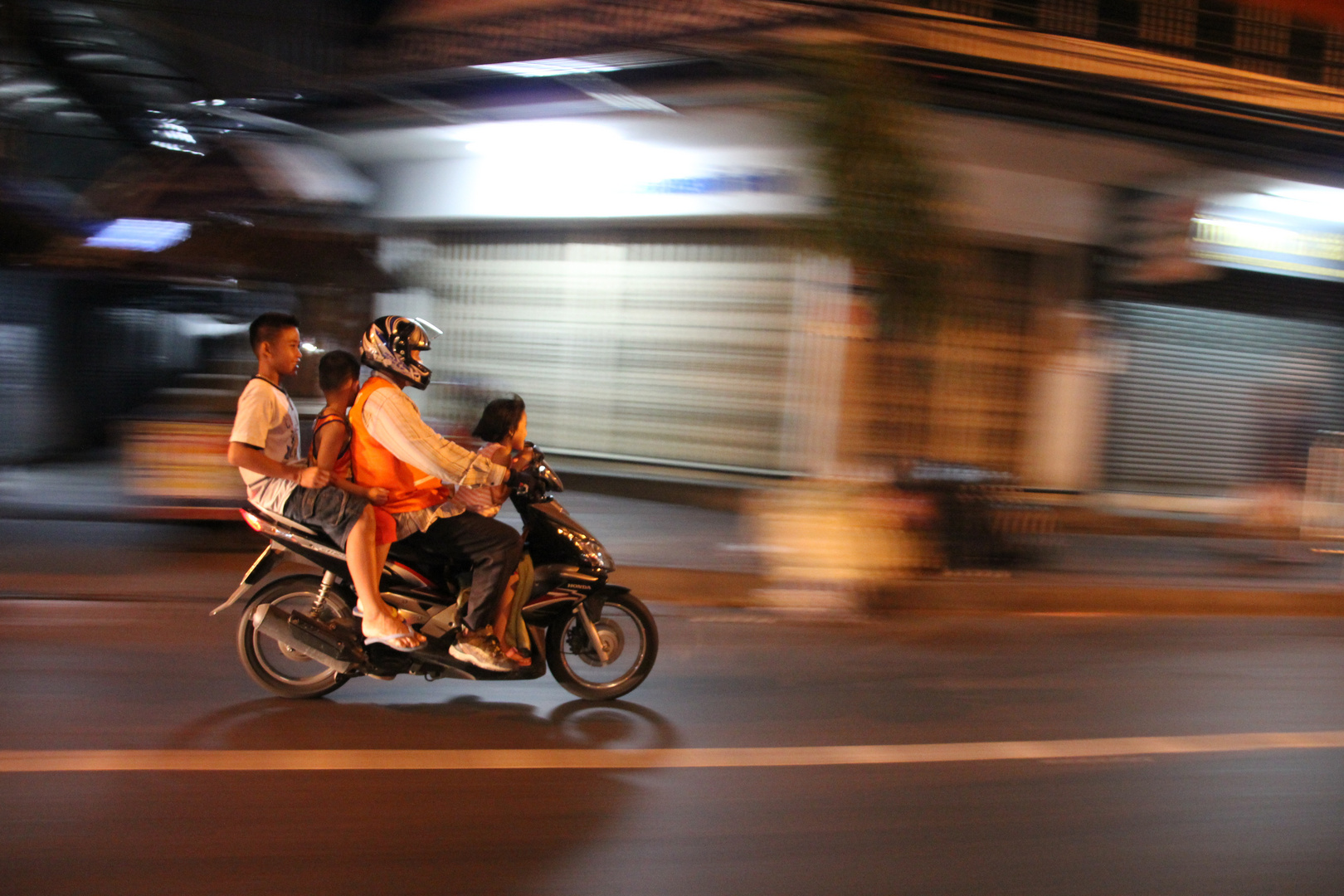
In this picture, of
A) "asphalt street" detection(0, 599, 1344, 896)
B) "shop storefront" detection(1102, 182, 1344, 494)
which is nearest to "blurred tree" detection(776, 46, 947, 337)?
"asphalt street" detection(0, 599, 1344, 896)

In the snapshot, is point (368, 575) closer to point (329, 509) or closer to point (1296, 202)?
point (329, 509)

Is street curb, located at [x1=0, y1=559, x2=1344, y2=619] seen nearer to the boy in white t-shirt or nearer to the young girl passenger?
the boy in white t-shirt

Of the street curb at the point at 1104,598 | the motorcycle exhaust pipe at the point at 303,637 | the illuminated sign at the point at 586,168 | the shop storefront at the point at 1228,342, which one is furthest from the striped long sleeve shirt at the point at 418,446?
the shop storefront at the point at 1228,342

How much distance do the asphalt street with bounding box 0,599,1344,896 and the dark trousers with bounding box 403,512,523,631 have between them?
550mm

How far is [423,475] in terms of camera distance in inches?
209

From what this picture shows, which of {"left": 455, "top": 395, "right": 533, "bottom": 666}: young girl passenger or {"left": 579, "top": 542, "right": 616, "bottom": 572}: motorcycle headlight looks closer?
{"left": 455, "top": 395, "right": 533, "bottom": 666}: young girl passenger

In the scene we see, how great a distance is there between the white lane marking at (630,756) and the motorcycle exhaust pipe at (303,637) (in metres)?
0.60

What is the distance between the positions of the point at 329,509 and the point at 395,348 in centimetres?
79

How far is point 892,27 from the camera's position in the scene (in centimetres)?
1102

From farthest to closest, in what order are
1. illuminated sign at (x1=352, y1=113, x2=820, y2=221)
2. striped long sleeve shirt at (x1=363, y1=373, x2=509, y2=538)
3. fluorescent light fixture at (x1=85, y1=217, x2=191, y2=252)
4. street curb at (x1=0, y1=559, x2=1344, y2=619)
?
illuminated sign at (x1=352, y1=113, x2=820, y2=221) → fluorescent light fixture at (x1=85, y1=217, x2=191, y2=252) → street curb at (x1=0, y1=559, x2=1344, y2=619) → striped long sleeve shirt at (x1=363, y1=373, x2=509, y2=538)

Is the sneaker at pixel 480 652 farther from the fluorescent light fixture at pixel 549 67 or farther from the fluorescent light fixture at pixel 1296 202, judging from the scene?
the fluorescent light fixture at pixel 1296 202

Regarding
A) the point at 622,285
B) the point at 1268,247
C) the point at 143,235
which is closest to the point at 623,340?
the point at 622,285

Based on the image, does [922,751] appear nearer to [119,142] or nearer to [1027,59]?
[1027,59]

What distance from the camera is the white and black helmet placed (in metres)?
5.07
